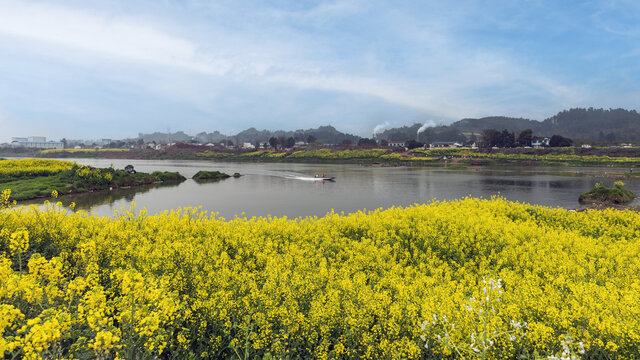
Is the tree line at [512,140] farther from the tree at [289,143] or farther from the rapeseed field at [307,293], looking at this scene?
the rapeseed field at [307,293]

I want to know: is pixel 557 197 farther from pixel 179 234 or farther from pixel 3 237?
pixel 3 237

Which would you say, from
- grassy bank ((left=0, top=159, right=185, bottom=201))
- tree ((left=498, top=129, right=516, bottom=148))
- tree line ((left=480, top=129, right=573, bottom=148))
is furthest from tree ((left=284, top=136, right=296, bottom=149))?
grassy bank ((left=0, top=159, right=185, bottom=201))

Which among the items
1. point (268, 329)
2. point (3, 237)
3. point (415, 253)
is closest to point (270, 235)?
point (415, 253)

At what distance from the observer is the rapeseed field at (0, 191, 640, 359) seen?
3.92 metres

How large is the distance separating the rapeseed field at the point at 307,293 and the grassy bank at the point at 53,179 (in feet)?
92.7

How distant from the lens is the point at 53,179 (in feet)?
114

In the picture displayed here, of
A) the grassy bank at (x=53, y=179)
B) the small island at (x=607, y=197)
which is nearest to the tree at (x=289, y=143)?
the grassy bank at (x=53, y=179)

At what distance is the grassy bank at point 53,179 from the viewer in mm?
31158

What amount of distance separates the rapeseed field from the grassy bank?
2825cm

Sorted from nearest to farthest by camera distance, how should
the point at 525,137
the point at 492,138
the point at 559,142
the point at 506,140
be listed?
the point at 559,142, the point at 525,137, the point at 506,140, the point at 492,138

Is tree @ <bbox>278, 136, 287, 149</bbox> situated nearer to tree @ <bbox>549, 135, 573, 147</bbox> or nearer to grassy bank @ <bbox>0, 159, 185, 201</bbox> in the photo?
tree @ <bbox>549, 135, 573, 147</bbox>

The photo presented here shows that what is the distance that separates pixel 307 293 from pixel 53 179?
41192mm

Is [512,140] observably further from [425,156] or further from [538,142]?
[425,156]

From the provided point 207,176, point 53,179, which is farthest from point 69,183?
point 207,176
